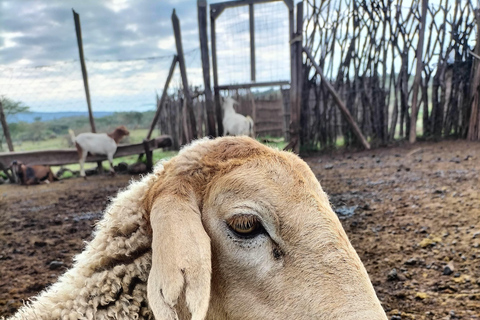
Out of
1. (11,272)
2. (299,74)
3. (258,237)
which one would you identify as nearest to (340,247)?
(258,237)

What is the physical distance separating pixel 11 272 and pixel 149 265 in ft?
10.9

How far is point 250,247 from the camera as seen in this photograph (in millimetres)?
1640

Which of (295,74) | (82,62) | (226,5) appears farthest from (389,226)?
(82,62)

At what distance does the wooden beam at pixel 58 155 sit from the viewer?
955cm

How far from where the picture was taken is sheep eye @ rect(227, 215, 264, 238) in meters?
1.64

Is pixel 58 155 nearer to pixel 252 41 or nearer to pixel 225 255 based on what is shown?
pixel 252 41

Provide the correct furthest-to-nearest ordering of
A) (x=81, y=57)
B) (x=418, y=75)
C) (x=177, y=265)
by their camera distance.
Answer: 1. (x=81, y=57)
2. (x=418, y=75)
3. (x=177, y=265)

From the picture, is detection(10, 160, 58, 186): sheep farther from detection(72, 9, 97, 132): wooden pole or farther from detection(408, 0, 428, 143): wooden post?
detection(408, 0, 428, 143): wooden post

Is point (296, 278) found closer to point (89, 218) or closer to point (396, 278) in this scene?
point (396, 278)

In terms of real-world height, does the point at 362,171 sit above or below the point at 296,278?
below

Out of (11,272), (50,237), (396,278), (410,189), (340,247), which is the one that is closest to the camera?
(340,247)

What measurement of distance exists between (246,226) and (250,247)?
0.10m

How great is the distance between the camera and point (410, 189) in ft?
19.5

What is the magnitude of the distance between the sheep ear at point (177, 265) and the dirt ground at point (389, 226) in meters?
2.15
